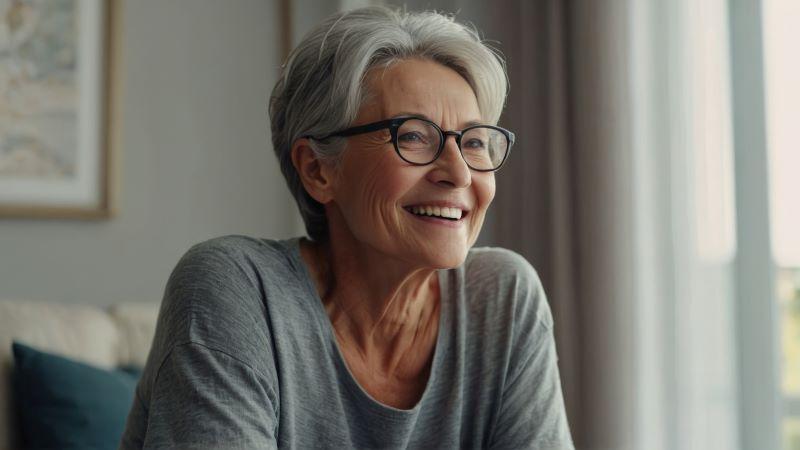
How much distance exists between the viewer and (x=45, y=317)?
2.38m

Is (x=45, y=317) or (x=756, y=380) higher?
(x=45, y=317)

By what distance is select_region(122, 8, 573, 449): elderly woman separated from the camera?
1.33 metres

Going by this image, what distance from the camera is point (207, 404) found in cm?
117

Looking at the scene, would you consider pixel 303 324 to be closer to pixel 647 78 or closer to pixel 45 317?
pixel 45 317

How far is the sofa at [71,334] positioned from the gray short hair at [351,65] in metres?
1.14

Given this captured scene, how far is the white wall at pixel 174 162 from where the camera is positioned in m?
3.21

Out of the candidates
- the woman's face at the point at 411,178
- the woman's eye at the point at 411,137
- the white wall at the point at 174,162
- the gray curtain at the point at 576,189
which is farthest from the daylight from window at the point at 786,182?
the white wall at the point at 174,162

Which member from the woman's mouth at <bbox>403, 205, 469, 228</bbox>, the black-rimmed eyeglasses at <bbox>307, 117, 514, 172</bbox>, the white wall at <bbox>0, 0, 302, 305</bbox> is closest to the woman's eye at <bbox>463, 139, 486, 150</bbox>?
the black-rimmed eyeglasses at <bbox>307, 117, 514, 172</bbox>

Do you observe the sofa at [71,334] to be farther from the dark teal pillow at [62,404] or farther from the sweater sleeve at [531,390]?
the sweater sleeve at [531,390]

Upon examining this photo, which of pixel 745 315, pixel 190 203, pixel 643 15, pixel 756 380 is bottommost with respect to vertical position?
pixel 756 380

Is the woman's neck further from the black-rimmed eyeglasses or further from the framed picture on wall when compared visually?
the framed picture on wall

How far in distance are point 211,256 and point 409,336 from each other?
0.36 metres

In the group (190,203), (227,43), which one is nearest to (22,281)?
(190,203)

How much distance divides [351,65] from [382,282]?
0.35 metres
